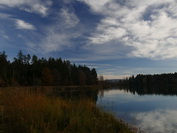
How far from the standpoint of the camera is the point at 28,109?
6199mm

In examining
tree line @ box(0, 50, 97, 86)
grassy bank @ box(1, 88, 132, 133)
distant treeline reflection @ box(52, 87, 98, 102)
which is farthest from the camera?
tree line @ box(0, 50, 97, 86)

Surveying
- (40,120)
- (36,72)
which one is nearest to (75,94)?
(40,120)

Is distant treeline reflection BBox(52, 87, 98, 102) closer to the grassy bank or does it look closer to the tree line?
the grassy bank

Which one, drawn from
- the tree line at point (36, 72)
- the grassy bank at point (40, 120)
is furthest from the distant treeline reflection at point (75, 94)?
the tree line at point (36, 72)

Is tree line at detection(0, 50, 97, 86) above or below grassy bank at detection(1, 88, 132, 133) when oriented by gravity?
above

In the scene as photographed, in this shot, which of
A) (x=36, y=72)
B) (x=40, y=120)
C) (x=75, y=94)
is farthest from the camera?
(x=36, y=72)

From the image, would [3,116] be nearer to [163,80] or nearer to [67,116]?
[67,116]

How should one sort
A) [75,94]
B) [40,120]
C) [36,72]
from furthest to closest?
[36,72] → [75,94] → [40,120]

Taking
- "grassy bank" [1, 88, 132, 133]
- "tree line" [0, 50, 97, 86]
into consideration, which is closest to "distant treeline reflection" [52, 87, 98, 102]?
"grassy bank" [1, 88, 132, 133]

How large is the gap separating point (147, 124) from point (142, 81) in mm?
150372

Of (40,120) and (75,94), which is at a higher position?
(40,120)

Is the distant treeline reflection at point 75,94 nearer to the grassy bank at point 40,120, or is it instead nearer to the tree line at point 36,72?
the grassy bank at point 40,120

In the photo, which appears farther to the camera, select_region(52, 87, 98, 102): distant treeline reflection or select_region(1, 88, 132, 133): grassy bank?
select_region(52, 87, 98, 102): distant treeline reflection

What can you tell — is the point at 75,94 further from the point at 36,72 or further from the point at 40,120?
the point at 36,72
